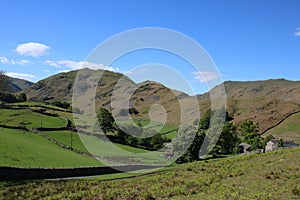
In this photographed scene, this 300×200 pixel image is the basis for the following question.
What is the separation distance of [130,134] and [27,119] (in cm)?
3648

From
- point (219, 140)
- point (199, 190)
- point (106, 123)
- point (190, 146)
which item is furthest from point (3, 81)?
point (199, 190)

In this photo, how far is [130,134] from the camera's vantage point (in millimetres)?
109062

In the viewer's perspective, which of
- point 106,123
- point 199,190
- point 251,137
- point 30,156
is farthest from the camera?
point 251,137

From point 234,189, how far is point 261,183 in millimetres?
3168

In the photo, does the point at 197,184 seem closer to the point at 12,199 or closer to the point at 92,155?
the point at 12,199

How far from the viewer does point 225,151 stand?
10988 cm

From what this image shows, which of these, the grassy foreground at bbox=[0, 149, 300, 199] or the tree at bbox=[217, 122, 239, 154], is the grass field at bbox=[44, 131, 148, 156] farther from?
the grassy foreground at bbox=[0, 149, 300, 199]

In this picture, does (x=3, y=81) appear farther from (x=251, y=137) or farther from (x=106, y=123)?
(x=251, y=137)

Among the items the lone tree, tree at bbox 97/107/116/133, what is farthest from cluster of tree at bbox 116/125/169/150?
the lone tree

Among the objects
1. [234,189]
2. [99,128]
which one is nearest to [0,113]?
[99,128]

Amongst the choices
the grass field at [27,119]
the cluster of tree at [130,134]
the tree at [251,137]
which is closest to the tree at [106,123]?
the cluster of tree at [130,134]

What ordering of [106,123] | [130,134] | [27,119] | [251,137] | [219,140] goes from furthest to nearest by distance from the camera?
[251,137]
[130,134]
[106,123]
[27,119]
[219,140]

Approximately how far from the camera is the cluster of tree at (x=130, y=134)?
108 m

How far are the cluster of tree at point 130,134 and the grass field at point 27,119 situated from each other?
14.9 metres
